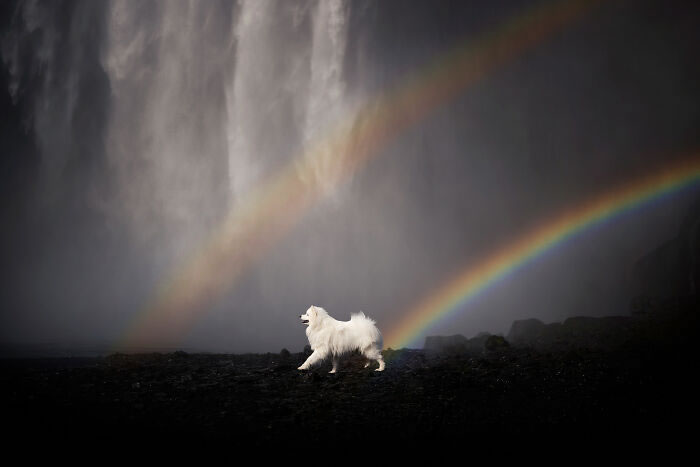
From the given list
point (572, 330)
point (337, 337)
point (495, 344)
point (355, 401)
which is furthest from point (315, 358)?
point (572, 330)

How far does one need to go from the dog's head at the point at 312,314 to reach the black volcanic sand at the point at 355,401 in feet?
6.80

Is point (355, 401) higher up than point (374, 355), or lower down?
lower down

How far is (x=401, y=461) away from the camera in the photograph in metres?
7.83

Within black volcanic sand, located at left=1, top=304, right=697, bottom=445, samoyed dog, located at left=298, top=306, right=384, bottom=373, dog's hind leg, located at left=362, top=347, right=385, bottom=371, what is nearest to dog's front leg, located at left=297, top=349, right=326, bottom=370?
samoyed dog, located at left=298, top=306, right=384, bottom=373

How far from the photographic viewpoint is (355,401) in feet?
38.0

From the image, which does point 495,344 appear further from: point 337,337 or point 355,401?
point 355,401

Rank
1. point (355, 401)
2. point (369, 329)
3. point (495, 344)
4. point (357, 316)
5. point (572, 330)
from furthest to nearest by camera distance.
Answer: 1. point (572, 330)
2. point (495, 344)
3. point (357, 316)
4. point (369, 329)
5. point (355, 401)

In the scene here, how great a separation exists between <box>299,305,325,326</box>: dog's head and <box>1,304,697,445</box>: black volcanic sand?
2.07 m

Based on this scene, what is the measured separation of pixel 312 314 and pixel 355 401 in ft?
17.9

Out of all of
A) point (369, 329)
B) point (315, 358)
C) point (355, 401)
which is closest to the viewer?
point (355, 401)

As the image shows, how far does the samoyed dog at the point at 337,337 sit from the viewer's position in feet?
52.2

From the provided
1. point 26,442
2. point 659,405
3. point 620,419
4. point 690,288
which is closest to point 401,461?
point 620,419

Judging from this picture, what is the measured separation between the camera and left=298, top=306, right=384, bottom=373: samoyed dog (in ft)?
52.2

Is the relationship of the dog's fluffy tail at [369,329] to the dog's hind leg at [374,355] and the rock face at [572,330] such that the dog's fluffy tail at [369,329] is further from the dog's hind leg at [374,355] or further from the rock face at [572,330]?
the rock face at [572,330]
